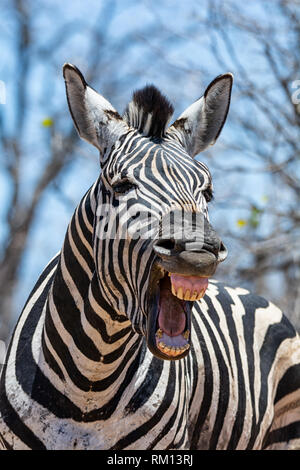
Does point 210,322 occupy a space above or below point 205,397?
above

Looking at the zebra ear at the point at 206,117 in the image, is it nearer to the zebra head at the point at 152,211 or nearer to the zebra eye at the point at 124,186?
the zebra head at the point at 152,211

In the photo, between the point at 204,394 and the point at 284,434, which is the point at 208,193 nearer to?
the point at 204,394

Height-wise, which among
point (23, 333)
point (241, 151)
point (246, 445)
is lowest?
point (246, 445)

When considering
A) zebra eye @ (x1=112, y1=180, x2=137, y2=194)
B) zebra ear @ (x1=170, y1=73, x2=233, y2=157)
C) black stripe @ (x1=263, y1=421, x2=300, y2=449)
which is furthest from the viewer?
black stripe @ (x1=263, y1=421, x2=300, y2=449)

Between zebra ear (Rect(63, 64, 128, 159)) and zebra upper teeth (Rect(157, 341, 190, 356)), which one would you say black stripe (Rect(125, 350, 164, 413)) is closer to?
zebra upper teeth (Rect(157, 341, 190, 356))

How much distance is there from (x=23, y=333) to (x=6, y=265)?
15.9 meters

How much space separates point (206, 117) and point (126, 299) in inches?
46.4

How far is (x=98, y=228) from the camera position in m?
3.45

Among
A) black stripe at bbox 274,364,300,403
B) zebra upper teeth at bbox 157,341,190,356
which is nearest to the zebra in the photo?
zebra upper teeth at bbox 157,341,190,356

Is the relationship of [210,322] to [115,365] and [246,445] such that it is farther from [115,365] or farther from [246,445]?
[115,365]

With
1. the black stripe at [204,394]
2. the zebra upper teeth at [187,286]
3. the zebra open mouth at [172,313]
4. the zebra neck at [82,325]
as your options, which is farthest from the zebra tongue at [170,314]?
the black stripe at [204,394]

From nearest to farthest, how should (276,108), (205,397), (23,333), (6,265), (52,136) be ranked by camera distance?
(23,333) → (205,397) → (276,108) → (6,265) → (52,136)

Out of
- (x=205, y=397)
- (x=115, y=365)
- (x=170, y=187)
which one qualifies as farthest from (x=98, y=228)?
(x=205, y=397)

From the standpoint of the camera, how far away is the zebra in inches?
122
